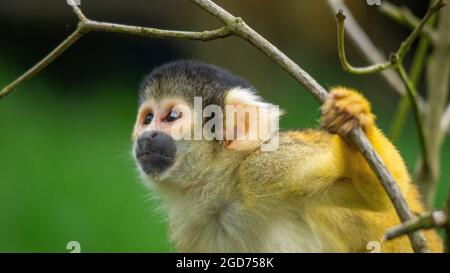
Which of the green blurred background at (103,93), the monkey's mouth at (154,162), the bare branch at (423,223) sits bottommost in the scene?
the bare branch at (423,223)

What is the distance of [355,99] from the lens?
3445 millimetres

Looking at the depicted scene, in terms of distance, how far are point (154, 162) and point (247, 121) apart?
0.51 m

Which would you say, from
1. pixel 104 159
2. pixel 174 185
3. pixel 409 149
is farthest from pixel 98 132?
pixel 174 185

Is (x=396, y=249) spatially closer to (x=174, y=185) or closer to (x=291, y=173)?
(x=291, y=173)

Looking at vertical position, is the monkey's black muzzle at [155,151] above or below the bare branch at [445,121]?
below

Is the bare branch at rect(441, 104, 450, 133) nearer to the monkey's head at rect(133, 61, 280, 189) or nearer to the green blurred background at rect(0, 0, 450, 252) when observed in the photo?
the monkey's head at rect(133, 61, 280, 189)

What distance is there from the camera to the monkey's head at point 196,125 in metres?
4.31

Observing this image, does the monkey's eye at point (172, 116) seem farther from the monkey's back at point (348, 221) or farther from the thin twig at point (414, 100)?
the thin twig at point (414, 100)

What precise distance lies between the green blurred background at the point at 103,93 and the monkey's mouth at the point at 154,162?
2.67m

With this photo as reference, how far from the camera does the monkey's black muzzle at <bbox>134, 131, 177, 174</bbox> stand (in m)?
4.30

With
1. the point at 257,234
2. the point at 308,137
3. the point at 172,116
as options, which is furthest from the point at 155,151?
the point at 308,137

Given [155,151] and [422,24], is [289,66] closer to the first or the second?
[422,24]

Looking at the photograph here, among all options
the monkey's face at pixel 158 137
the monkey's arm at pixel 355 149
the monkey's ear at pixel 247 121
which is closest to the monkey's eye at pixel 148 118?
the monkey's face at pixel 158 137

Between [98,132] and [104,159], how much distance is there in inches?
24.7
